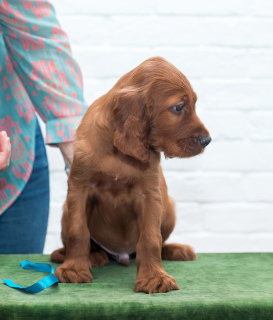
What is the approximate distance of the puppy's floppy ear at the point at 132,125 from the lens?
3.51ft

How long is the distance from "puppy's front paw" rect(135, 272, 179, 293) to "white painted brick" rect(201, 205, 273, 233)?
0.99m

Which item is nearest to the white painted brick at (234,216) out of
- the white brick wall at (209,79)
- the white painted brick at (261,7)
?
the white brick wall at (209,79)

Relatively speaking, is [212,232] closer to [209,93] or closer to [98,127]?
[209,93]

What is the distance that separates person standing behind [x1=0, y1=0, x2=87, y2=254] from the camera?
56.0 inches

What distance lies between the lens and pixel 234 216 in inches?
79.5

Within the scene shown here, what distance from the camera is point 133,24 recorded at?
1.96 m

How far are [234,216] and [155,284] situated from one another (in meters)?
1.07

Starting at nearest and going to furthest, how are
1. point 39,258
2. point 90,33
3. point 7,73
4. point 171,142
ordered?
point 171,142, point 39,258, point 7,73, point 90,33

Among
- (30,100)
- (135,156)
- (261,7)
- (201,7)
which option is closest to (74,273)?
(135,156)

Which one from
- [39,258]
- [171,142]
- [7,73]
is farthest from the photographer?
[7,73]

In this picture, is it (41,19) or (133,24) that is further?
(133,24)

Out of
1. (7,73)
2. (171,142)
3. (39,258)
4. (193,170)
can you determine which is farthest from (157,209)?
(193,170)

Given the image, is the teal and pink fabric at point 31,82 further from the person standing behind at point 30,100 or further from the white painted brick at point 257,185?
the white painted brick at point 257,185

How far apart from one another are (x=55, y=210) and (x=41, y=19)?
2.74ft
